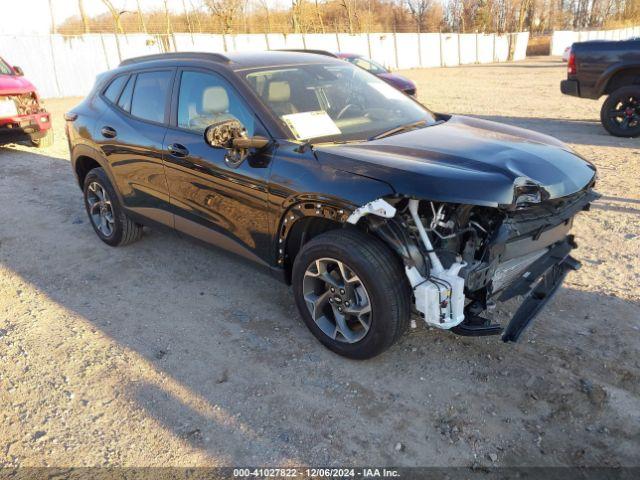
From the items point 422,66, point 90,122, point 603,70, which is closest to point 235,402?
point 90,122

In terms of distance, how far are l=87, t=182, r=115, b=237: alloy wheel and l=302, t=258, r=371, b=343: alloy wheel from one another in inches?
107

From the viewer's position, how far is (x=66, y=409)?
2.87 m

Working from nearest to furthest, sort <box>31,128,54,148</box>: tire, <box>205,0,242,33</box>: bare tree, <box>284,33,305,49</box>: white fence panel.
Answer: <box>31,128,54,148</box>: tire, <box>284,33,305,49</box>: white fence panel, <box>205,0,242,33</box>: bare tree

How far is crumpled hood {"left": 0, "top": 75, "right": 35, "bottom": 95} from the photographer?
8.69m

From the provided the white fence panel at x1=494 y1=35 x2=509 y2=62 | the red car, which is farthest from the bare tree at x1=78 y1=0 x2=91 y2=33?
the white fence panel at x1=494 y1=35 x2=509 y2=62

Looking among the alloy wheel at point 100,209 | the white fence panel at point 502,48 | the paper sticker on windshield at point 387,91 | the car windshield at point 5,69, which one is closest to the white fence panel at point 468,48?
the white fence panel at point 502,48

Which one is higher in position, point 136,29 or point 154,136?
point 136,29

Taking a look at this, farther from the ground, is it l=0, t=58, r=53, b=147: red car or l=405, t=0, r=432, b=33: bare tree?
l=405, t=0, r=432, b=33: bare tree

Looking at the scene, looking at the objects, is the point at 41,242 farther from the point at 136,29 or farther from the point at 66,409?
the point at 136,29

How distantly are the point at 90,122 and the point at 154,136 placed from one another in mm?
1232

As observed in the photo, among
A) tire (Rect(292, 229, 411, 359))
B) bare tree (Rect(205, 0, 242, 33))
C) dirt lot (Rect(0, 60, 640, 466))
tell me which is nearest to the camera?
dirt lot (Rect(0, 60, 640, 466))

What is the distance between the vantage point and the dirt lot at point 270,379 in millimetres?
2533

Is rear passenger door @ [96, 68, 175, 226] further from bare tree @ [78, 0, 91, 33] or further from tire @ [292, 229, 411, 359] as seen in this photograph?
bare tree @ [78, 0, 91, 33]

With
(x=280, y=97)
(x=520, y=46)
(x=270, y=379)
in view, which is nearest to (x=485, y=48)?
(x=520, y=46)
